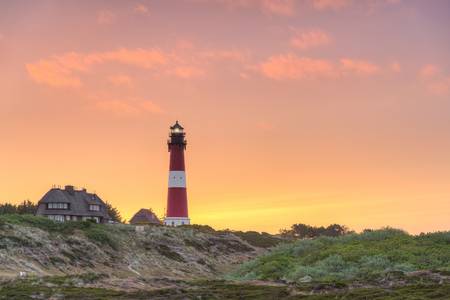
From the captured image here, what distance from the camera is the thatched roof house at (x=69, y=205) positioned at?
348 ft

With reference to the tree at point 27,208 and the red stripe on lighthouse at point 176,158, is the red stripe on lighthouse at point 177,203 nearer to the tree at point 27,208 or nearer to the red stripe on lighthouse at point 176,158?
the red stripe on lighthouse at point 176,158

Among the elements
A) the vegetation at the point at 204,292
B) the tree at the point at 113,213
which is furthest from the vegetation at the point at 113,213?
the vegetation at the point at 204,292

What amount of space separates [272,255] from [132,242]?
2016 centimetres

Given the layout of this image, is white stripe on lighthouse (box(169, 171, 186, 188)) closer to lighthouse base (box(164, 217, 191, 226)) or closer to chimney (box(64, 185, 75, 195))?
lighthouse base (box(164, 217, 191, 226))

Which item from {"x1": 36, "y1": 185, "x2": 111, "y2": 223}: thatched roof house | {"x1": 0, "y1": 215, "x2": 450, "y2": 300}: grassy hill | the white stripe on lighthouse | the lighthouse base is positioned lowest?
{"x1": 0, "y1": 215, "x2": 450, "y2": 300}: grassy hill

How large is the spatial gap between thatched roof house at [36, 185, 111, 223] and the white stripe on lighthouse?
46.3 feet

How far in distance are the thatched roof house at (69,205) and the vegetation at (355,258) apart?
155 feet

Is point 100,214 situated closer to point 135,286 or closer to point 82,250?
point 82,250

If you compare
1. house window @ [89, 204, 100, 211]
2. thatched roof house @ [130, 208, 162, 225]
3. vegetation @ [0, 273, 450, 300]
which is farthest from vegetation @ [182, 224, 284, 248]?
vegetation @ [0, 273, 450, 300]

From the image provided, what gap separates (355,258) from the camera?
55.8 metres

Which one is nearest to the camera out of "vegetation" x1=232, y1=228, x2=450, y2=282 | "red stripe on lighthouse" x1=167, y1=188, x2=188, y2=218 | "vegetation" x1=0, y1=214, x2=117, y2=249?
"vegetation" x1=232, y1=228, x2=450, y2=282

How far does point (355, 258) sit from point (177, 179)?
187 feet

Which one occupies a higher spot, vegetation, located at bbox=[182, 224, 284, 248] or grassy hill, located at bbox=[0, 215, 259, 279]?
vegetation, located at bbox=[182, 224, 284, 248]

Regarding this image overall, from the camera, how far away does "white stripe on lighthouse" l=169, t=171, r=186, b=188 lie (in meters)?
109
